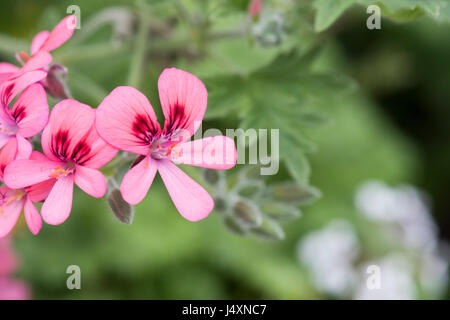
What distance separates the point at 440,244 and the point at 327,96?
7.81 feet

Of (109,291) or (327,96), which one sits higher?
(327,96)

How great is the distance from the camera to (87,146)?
1266 millimetres

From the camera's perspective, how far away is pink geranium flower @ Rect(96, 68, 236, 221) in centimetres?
121

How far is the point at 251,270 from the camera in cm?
327

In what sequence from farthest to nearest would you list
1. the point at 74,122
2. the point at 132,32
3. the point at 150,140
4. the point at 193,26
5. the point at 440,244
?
the point at 440,244 < the point at 132,32 < the point at 193,26 < the point at 150,140 < the point at 74,122

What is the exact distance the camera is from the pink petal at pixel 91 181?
1.20 meters

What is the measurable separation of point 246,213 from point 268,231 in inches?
3.1

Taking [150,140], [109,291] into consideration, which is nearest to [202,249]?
[109,291]

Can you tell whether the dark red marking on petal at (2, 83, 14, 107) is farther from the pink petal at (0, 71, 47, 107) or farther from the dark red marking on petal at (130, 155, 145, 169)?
the dark red marking on petal at (130, 155, 145, 169)

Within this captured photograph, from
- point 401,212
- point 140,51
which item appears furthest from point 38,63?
point 401,212

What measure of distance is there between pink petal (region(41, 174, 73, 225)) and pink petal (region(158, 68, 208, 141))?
0.88 ft

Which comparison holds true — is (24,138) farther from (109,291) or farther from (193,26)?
(109,291)

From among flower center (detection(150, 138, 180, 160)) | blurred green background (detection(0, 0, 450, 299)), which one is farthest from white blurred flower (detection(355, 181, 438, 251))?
flower center (detection(150, 138, 180, 160))

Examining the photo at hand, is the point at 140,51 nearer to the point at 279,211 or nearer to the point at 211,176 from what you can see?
the point at 211,176
